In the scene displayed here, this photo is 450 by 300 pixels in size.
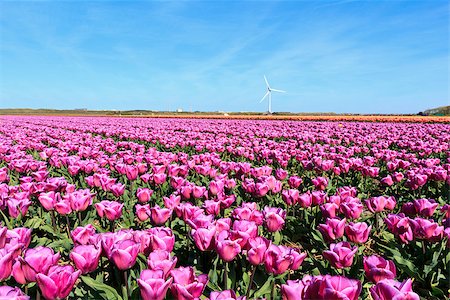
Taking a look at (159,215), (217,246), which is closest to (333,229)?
(217,246)

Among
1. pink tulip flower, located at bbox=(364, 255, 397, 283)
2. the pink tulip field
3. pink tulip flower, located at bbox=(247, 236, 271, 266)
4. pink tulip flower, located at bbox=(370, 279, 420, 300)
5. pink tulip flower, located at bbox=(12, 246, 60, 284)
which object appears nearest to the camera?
pink tulip flower, located at bbox=(370, 279, 420, 300)

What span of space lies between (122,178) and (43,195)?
2.77 meters

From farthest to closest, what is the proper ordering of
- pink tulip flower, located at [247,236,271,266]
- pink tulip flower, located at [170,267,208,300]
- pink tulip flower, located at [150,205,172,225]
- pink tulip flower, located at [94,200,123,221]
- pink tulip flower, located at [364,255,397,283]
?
pink tulip flower, located at [94,200,123,221] → pink tulip flower, located at [150,205,172,225] → pink tulip flower, located at [247,236,271,266] → pink tulip flower, located at [364,255,397,283] → pink tulip flower, located at [170,267,208,300]

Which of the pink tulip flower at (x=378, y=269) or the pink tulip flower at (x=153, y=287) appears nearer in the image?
the pink tulip flower at (x=153, y=287)

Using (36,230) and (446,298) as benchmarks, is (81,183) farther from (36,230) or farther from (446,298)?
(446,298)

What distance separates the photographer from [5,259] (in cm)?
190

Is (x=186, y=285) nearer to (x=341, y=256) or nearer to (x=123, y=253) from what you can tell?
(x=123, y=253)

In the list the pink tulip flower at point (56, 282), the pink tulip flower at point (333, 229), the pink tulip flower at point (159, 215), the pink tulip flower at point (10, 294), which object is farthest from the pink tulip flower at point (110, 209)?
the pink tulip flower at point (333, 229)

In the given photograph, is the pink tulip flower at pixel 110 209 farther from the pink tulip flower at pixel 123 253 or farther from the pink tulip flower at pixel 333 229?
the pink tulip flower at pixel 333 229

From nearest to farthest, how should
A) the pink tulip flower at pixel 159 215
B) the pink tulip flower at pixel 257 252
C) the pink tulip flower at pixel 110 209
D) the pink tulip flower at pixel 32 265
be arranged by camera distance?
the pink tulip flower at pixel 32 265 → the pink tulip flower at pixel 257 252 → the pink tulip flower at pixel 159 215 → the pink tulip flower at pixel 110 209

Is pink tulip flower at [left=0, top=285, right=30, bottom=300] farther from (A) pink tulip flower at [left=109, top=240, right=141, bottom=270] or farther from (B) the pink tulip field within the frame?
(A) pink tulip flower at [left=109, top=240, right=141, bottom=270]

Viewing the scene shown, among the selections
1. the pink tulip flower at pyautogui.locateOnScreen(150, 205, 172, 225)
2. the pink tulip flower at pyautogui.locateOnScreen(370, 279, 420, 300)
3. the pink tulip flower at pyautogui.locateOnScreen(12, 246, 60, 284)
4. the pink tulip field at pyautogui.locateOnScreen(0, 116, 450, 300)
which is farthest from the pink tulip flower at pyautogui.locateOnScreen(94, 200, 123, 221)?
the pink tulip flower at pyautogui.locateOnScreen(370, 279, 420, 300)

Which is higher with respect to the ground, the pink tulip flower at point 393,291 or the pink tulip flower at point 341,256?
the pink tulip flower at point 393,291

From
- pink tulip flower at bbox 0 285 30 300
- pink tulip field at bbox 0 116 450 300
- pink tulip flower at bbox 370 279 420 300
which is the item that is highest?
pink tulip flower at bbox 370 279 420 300
